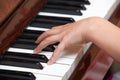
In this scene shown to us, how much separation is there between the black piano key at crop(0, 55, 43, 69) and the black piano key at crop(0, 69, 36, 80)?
0.13ft

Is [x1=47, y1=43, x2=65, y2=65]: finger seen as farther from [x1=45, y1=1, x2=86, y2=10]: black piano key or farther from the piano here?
[x1=45, y1=1, x2=86, y2=10]: black piano key

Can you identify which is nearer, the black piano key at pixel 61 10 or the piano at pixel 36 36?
the piano at pixel 36 36

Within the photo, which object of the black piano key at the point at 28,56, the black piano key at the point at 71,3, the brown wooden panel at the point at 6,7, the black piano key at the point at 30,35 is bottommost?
the black piano key at the point at 28,56

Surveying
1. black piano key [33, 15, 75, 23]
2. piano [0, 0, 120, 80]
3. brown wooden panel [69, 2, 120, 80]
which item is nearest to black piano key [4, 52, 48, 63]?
piano [0, 0, 120, 80]

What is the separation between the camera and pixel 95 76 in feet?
4.41

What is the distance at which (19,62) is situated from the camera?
1.17 m

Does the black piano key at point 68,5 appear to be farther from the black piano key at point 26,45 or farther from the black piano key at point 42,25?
the black piano key at point 26,45

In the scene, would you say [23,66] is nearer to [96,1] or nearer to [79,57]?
[79,57]

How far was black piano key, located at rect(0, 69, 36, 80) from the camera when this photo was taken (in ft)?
3.62

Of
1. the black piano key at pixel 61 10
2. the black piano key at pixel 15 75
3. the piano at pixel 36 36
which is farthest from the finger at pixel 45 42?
the black piano key at pixel 61 10

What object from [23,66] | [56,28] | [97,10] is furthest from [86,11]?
[23,66]

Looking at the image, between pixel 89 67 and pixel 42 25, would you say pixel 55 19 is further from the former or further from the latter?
pixel 89 67

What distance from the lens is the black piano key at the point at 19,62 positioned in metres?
1.14

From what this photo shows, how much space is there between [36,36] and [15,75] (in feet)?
0.73
